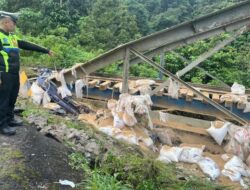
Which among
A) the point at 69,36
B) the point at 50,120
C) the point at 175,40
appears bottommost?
the point at 50,120

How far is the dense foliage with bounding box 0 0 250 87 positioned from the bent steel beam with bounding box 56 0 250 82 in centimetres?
462

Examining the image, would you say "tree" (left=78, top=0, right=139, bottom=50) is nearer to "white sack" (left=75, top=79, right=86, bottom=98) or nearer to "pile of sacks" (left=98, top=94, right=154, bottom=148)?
"white sack" (left=75, top=79, right=86, bottom=98)

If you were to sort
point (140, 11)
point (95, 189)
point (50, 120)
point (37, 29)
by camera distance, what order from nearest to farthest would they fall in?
point (95, 189) < point (50, 120) < point (37, 29) < point (140, 11)

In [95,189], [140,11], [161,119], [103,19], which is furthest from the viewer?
[140,11]

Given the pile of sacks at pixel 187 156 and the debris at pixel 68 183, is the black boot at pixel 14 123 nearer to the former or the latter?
the debris at pixel 68 183

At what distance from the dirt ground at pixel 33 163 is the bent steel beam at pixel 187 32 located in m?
2.46

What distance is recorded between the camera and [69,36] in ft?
69.2

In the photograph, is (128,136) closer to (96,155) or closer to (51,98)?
(96,155)

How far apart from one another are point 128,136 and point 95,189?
2655mm

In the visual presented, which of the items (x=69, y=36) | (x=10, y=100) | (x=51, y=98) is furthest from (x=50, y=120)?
(x=69, y=36)

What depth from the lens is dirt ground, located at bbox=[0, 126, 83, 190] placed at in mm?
3863

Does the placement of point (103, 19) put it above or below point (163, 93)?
above

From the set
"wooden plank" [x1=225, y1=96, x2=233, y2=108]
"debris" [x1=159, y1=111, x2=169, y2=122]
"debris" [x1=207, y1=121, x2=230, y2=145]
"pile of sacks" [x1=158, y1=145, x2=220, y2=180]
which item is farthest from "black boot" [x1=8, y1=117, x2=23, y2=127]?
"wooden plank" [x1=225, y1=96, x2=233, y2=108]

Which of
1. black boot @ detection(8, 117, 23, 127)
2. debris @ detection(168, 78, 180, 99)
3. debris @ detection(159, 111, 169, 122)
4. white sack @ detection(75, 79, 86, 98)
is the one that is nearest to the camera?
black boot @ detection(8, 117, 23, 127)
